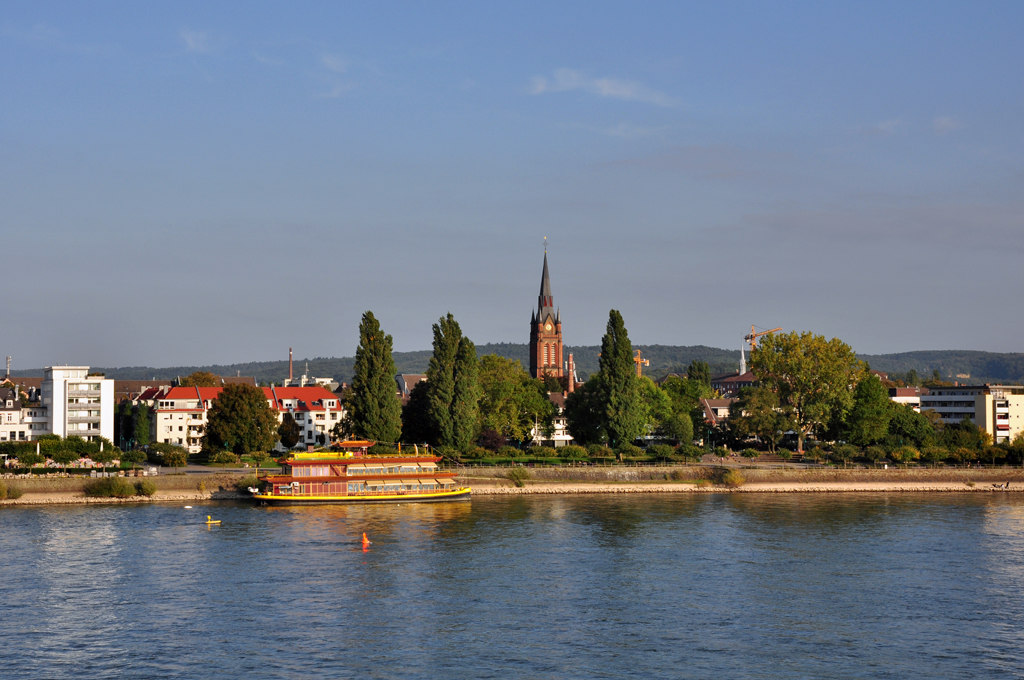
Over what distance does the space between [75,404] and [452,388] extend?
43654mm

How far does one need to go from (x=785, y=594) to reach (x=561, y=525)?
81.6ft

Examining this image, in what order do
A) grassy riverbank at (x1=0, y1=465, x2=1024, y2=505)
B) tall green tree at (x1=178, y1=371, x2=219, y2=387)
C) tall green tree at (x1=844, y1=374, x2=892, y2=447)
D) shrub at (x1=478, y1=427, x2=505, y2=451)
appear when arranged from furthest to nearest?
1. tall green tree at (x1=178, y1=371, x2=219, y2=387)
2. tall green tree at (x1=844, y1=374, x2=892, y2=447)
3. shrub at (x1=478, y1=427, x2=505, y2=451)
4. grassy riverbank at (x1=0, y1=465, x2=1024, y2=505)

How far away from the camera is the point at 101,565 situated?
55.2m

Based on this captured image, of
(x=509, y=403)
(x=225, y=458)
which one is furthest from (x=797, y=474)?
(x=225, y=458)

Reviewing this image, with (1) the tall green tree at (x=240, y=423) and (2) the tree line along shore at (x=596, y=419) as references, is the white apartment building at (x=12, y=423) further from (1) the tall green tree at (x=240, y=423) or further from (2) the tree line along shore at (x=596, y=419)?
(1) the tall green tree at (x=240, y=423)

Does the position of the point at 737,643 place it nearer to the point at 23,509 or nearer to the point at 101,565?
the point at 101,565

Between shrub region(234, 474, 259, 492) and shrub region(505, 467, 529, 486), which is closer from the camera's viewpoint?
shrub region(234, 474, 259, 492)

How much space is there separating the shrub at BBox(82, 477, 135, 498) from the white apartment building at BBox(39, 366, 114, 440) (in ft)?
91.6

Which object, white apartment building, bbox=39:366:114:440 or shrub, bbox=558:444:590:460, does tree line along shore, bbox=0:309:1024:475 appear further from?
white apartment building, bbox=39:366:114:440

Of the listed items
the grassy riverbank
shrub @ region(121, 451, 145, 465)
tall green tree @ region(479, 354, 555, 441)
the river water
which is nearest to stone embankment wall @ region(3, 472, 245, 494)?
the grassy riverbank

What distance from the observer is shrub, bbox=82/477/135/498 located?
85.7 metres

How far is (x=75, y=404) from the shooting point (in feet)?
372

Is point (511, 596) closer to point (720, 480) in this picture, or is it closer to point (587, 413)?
point (720, 480)

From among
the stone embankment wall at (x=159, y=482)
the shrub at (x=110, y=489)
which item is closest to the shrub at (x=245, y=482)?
the stone embankment wall at (x=159, y=482)
